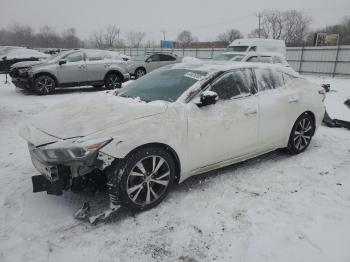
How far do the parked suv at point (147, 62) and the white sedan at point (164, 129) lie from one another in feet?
39.1

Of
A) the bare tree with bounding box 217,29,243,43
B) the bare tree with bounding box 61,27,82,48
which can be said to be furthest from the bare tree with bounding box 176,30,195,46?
the bare tree with bounding box 61,27,82,48

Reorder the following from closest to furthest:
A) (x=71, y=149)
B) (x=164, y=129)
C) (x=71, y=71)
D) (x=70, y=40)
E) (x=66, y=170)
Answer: (x=71, y=149)
(x=66, y=170)
(x=164, y=129)
(x=71, y=71)
(x=70, y=40)

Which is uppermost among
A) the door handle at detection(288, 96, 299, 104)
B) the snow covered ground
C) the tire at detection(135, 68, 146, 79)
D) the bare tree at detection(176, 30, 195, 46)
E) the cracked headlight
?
the bare tree at detection(176, 30, 195, 46)

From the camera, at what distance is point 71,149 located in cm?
292

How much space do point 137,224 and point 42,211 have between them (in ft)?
3.60

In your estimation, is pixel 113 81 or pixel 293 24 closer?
pixel 113 81

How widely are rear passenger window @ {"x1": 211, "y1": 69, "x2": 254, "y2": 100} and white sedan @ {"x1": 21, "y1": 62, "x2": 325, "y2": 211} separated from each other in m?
0.01

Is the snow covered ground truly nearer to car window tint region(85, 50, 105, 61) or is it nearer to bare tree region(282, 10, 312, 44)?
car window tint region(85, 50, 105, 61)

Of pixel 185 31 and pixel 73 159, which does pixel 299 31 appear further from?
pixel 73 159

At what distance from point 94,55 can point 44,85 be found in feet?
7.40

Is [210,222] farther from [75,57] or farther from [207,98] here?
[75,57]

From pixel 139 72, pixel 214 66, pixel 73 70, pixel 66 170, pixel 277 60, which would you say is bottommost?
pixel 139 72

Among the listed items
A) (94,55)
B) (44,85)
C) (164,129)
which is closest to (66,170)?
(164,129)

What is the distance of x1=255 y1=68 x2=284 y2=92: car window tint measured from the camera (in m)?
4.42
